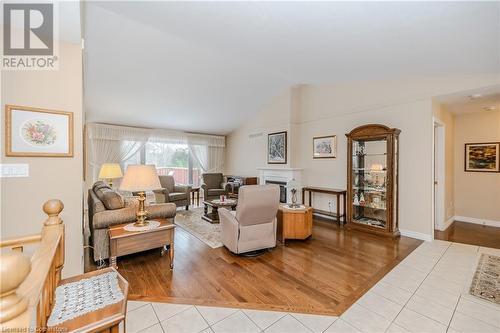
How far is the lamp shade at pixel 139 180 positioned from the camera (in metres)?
2.56

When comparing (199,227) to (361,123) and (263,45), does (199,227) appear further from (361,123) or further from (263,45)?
(361,123)

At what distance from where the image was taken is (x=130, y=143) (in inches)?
262

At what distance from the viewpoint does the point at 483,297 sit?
2.17m

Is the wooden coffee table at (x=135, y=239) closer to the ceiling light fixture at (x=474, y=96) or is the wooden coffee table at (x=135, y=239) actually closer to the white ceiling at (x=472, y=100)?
the white ceiling at (x=472, y=100)

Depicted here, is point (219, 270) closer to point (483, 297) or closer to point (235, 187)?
point (483, 297)

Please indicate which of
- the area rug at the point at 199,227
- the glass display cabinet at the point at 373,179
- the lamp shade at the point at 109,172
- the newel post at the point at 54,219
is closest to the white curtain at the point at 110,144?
the lamp shade at the point at 109,172

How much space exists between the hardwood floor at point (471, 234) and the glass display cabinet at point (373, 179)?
2.94 ft

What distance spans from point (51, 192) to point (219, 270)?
76.6 inches

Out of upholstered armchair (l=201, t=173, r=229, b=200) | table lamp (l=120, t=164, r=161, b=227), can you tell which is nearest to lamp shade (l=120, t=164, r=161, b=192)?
table lamp (l=120, t=164, r=161, b=227)

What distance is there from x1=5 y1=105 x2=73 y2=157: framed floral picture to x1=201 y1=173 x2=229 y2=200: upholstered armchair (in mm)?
4298

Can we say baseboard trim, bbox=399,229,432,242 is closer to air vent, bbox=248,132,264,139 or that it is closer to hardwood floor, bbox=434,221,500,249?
hardwood floor, bbox=434,221,500,249

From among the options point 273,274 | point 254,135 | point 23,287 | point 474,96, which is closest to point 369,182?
point 474,96
